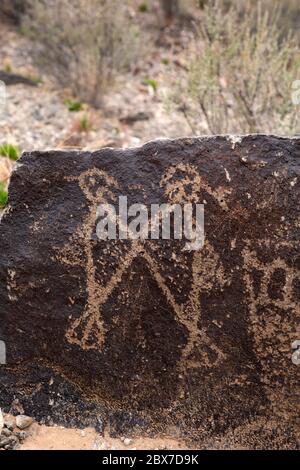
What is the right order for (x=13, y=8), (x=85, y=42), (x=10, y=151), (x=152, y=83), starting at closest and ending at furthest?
(x=10, y=151), (x=85, y=42), (x=152, y=83), (x=13, y=8)

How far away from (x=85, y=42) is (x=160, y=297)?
3.45 meters

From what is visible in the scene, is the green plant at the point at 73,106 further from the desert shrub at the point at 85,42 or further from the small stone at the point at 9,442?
the small stone at the point at 9,442

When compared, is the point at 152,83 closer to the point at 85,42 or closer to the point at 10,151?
the point at 85,42

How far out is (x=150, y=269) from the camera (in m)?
2.25

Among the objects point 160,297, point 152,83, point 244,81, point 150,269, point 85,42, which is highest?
point 85,42

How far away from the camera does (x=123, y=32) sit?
5.40 m

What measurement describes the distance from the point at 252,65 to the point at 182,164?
1983 mm

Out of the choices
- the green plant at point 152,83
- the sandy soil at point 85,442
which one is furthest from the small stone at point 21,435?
the green plant at point 152,83

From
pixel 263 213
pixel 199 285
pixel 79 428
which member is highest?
pixel 263 213

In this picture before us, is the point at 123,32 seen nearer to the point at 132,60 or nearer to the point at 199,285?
the point at 132,60

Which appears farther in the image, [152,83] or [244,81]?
[152,83]

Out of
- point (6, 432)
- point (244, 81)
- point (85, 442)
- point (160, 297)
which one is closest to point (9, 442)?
point (6, 432)

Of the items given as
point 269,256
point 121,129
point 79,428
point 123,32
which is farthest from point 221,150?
point 123,32

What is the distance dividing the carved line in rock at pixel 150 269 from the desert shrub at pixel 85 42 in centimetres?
298
